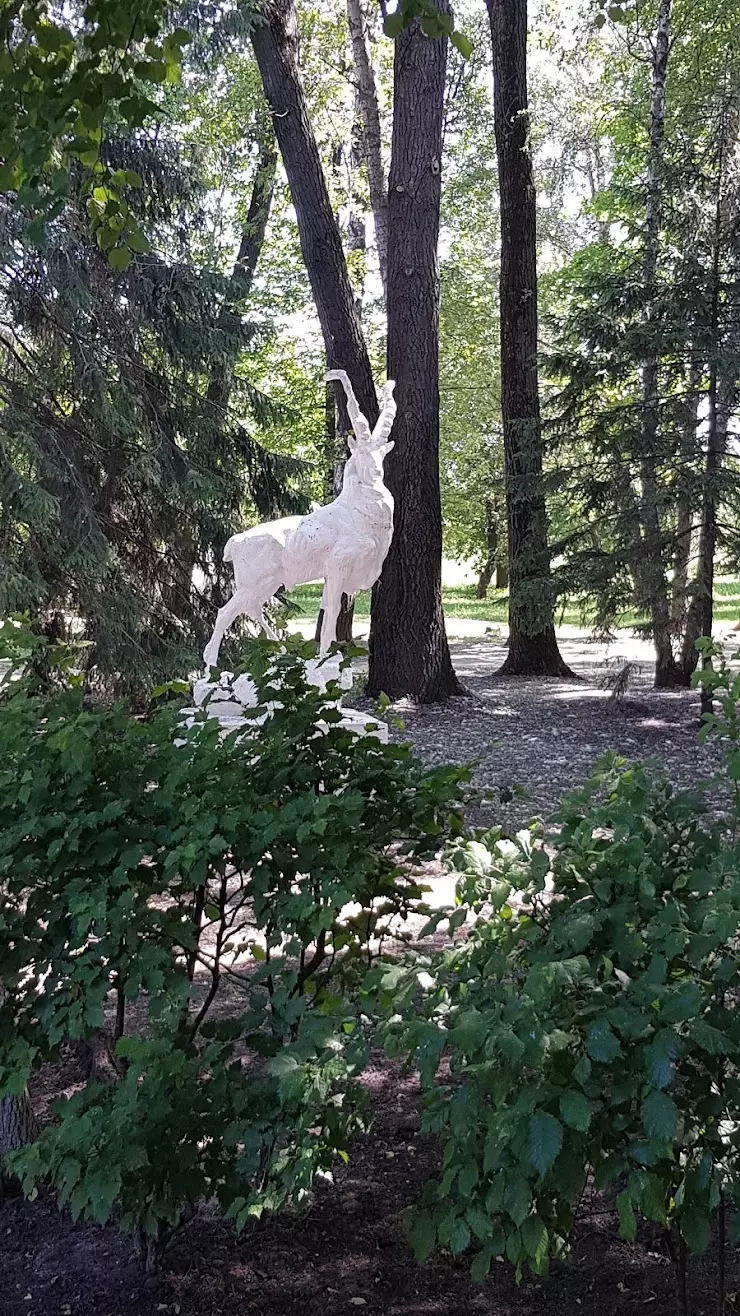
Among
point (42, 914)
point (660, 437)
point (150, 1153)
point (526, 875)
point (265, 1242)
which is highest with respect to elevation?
point (660, 437)

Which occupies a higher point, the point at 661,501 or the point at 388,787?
the point at 661,501

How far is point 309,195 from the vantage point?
11102 mm

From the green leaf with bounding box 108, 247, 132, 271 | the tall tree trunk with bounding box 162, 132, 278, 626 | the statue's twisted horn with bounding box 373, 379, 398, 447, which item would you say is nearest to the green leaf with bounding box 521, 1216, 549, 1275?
the green leaf with bounding box 108, 247, 132, 271

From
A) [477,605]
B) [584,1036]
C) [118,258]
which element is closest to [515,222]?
[118,258]

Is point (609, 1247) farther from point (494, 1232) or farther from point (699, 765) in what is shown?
point (699, 765)

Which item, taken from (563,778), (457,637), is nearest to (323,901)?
(563,778)

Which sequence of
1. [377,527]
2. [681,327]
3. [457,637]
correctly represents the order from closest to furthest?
[377,527], [681,327], [457,637]

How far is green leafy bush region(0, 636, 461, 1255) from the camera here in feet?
6.48

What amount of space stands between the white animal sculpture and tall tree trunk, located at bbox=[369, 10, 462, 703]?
2.60 m

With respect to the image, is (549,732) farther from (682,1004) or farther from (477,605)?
(477,605)

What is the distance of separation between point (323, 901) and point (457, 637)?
18.8 meters

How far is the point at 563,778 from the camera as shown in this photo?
7.89 meters

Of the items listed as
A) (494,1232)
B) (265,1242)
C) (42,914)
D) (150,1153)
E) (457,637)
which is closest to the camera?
(494,1232)

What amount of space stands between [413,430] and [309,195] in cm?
259
